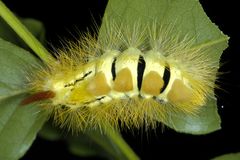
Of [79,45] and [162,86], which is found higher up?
[79,45]

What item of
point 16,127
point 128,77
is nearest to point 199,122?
point 128,77

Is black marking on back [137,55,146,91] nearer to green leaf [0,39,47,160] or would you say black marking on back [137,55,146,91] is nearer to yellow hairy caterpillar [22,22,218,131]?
yellow hairy caterpillar [22,22,218,131]

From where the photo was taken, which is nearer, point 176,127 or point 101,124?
point 176,127

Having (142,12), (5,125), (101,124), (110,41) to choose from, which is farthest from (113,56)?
(5,125)

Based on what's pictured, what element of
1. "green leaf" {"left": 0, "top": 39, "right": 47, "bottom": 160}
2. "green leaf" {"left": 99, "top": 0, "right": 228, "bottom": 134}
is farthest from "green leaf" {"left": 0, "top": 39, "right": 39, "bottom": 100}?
"green leaf" {"left": 99, "top": 0, "right": 228, "bottom": 134}

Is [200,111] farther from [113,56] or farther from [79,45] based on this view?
[79,45]

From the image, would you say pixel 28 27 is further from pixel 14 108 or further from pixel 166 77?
pixel 166 77

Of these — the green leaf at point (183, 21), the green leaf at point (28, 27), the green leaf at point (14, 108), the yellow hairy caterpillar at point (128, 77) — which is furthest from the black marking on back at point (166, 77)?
the green leaf at point (28, 27)
